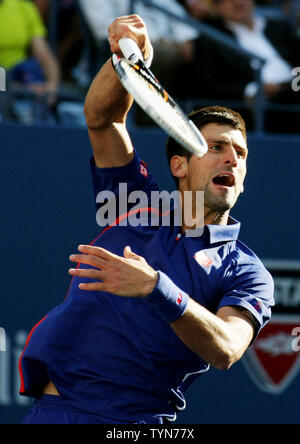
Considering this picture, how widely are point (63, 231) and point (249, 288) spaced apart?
2.79 meters

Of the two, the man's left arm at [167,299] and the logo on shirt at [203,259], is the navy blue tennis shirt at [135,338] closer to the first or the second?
the logo on shirt at [203,259]

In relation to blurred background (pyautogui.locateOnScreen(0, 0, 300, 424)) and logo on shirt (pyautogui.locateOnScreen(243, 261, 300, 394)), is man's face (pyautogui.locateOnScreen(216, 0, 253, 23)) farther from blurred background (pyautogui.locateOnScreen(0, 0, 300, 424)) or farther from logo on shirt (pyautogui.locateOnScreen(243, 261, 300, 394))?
logo on shirt (pyautogui.locateOnScreen(243, 261, 300, 394))

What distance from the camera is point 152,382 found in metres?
3.47

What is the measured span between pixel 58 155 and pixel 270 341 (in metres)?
1.94

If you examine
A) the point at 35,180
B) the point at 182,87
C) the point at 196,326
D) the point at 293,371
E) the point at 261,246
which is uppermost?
the point at 182,87

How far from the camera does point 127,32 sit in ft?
11.4

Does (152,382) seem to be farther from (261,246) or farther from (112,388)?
(261,246)

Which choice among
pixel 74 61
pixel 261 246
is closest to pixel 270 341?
pixel 261 246

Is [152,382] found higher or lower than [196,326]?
lower

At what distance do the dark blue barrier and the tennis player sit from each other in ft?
7.49

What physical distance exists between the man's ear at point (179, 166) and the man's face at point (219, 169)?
0.14ft

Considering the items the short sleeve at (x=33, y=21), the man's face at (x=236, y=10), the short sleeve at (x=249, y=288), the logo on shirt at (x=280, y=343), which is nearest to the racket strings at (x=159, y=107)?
the short sleeve at (x=249, y=288)

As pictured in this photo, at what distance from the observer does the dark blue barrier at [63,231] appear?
590cm

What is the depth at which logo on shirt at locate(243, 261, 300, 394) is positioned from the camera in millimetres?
6133
